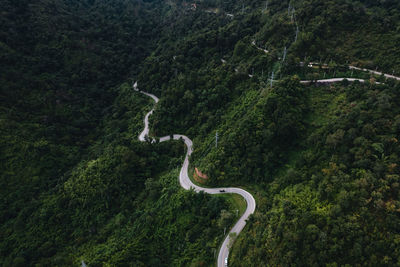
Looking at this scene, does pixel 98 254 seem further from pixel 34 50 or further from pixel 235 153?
pixel 34 50

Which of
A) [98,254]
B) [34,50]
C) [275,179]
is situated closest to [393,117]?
[275,179]

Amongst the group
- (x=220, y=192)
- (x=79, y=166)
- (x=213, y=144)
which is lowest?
(x=79, y=166)

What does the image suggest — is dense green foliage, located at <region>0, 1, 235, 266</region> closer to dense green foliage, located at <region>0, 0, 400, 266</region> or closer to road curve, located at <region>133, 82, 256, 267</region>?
dense green foliage, located at <region>0, 0, 400, 266</region>

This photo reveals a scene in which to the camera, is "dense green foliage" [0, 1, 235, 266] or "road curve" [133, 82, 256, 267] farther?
"dense green foliage" [0, 1, 235, 266]

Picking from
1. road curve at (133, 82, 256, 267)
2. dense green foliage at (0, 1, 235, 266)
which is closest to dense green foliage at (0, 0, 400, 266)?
dense green foliage at (0, 1, 235, 266)

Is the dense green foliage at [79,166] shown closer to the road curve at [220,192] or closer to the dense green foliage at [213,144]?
the dense green foliage at [213,144]

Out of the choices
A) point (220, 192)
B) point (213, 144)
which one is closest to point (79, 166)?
point (213, 144)

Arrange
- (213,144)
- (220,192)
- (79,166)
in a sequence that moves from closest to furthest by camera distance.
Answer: (220,192), (213,144), (79,166)

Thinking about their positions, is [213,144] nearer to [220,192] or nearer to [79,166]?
[220,192]

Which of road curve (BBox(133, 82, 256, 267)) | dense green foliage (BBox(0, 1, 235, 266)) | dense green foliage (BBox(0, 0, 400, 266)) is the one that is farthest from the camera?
dense green foliage (BBox(0, 1, 235, 266))
